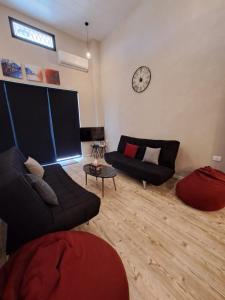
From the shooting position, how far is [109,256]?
3.53ft

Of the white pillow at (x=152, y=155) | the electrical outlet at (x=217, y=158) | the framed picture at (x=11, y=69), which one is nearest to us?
the electrical outlet at (x=217, y=158)

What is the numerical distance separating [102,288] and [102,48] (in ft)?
17.9

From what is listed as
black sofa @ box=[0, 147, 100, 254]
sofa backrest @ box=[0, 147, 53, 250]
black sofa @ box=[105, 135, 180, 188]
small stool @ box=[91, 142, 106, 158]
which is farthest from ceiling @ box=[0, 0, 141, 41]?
sofa backrest @ box=[0, 147, 53, 250]

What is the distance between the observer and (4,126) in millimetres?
3312

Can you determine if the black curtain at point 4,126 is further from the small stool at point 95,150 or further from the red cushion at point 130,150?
the red cushion at point 130,150

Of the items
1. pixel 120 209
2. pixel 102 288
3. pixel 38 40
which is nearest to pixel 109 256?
pixel 102 288

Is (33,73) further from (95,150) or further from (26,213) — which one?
(26,213)

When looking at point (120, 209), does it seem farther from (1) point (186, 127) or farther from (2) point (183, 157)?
(1) point (186, 127)

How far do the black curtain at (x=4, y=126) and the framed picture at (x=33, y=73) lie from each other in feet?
2.07

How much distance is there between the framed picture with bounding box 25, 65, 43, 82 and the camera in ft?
11.4

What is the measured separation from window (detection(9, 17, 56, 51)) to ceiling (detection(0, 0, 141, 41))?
0.79 feet

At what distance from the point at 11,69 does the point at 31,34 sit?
1086 millimetres

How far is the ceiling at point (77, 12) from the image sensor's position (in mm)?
3020

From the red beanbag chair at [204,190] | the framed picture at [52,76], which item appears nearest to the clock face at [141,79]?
the framed picture at [52,76]
